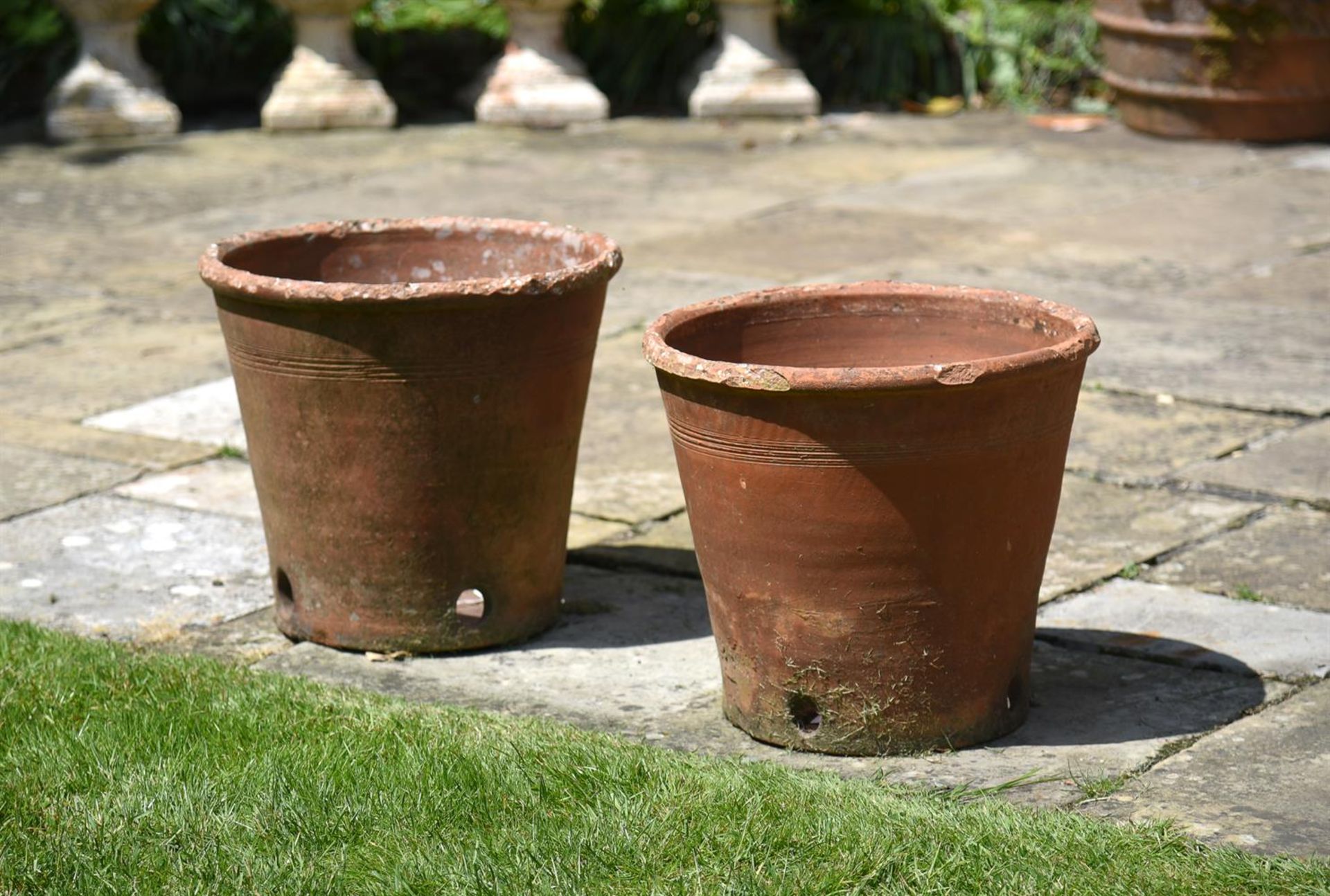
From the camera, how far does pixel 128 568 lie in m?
4.54

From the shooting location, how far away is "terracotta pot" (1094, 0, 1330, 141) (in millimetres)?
9242

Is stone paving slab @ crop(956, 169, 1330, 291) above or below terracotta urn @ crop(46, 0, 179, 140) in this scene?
below

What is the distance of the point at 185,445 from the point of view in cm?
553

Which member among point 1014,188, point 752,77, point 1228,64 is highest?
point 1228,64

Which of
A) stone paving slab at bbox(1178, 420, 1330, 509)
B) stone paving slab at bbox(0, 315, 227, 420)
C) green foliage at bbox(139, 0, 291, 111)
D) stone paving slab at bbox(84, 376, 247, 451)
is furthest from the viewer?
green foliage at bbox(139, 0, 291, 111)

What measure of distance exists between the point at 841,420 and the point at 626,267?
14.5ft

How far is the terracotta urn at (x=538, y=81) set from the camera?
10.9m

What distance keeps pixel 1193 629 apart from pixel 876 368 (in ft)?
3.86

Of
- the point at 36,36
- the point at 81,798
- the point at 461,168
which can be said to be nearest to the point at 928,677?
the point at 81,798

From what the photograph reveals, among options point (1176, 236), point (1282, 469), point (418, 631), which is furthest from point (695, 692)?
point (1176, 236)

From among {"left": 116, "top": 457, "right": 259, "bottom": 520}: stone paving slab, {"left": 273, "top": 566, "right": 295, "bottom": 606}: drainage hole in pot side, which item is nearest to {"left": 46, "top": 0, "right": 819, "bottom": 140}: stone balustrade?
{"left": 116, "top": 457, "right": 259, "bottom": 520}: stone paving slab

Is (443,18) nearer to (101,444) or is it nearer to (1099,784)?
(101,444)

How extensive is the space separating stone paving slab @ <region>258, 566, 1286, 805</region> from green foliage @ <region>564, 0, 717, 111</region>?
7.61 metres

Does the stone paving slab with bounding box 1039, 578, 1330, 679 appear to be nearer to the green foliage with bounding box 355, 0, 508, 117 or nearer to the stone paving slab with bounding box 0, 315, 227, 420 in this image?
the stone paving slab with bounding box 0, 315, 227, 420
